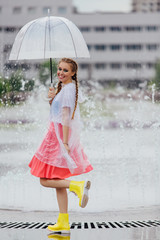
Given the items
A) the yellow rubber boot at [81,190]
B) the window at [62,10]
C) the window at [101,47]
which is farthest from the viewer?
the window at [101,47]

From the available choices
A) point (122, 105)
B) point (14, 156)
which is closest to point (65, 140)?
point (14, 156)

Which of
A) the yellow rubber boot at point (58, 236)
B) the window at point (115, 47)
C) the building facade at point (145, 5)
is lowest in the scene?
the yellow rubber boot at point (58, 236)

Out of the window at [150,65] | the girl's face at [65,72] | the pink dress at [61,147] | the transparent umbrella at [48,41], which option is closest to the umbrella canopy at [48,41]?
the transparent umbrella at [48,41]

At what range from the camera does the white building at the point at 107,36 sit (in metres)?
77.6

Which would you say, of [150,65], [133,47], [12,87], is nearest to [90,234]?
[12,87]

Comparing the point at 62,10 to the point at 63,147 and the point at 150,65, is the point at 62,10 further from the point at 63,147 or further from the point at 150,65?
the point at 63,147

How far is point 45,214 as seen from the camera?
4.37 meters

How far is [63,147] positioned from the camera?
3.50 m

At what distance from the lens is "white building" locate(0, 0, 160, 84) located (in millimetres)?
77562

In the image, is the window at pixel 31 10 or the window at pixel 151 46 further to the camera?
the window at pixel 151 46

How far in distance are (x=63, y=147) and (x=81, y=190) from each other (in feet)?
1.09

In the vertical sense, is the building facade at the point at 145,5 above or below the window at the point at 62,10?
above

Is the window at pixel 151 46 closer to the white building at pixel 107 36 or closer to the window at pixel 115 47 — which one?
the white building at pixel 107 36

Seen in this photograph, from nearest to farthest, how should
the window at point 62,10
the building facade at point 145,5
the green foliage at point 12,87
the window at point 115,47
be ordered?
the green foliage at point 12,87 < the window at point 62,10 < the window at point 115,47 < the building facade at point 145,5
